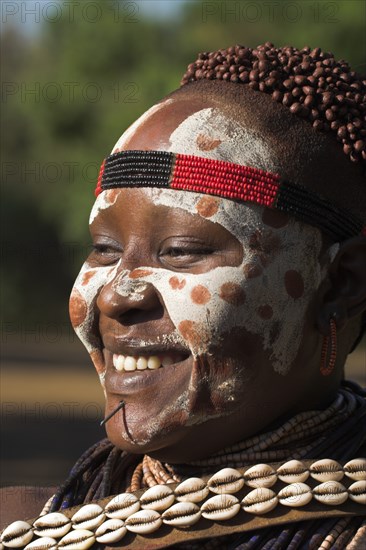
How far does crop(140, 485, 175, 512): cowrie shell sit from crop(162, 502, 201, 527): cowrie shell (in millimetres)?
30

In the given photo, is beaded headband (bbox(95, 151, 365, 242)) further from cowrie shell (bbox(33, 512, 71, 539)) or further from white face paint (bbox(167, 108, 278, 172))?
cowrie shell (bbox(33, 512, 71, 539))

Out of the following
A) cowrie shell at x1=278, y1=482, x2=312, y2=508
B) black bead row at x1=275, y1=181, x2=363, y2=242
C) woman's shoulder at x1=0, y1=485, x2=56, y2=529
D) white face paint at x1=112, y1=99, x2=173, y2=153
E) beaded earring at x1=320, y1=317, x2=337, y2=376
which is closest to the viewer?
cowrie shell at x1=278, y1=482, x2=312, y2=508

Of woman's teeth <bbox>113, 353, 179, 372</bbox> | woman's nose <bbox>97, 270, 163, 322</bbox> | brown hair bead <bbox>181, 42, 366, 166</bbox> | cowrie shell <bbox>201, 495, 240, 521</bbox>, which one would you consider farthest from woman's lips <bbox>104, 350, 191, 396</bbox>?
brown hair bead <bbox>181, 42, 366, 166</bbox>

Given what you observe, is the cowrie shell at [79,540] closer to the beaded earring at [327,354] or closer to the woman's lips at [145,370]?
the woman's lips at [145,370]

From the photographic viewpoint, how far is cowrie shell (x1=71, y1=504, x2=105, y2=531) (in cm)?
310

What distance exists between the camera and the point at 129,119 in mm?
15758

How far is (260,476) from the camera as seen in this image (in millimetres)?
3035

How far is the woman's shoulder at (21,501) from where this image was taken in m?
3.64

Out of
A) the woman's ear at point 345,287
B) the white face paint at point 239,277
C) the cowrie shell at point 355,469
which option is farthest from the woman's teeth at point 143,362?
the cowrie shell at point 355,469

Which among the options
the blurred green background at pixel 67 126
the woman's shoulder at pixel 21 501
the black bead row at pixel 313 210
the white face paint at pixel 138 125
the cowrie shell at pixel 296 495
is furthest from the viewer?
the blurred green background at pixel 67 126

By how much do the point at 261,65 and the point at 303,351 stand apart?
3.08ft

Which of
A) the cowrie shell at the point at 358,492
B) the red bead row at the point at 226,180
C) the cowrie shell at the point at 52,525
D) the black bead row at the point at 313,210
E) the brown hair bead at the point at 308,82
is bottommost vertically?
the cowrie shell at the point at 52,525

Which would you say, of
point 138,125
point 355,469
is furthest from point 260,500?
point 138,125

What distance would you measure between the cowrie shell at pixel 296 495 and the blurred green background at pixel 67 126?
24.3 feet
